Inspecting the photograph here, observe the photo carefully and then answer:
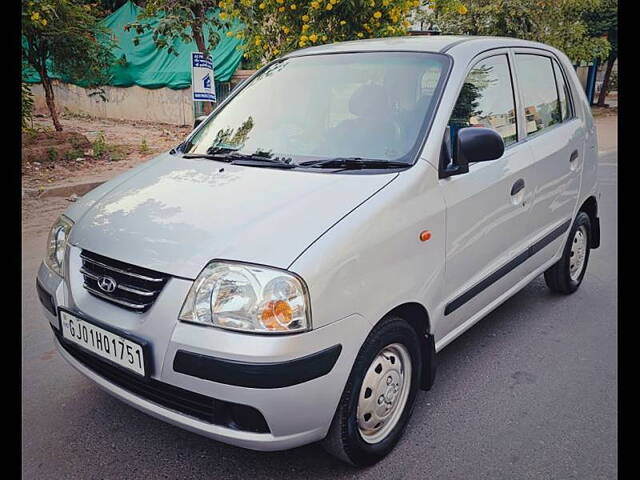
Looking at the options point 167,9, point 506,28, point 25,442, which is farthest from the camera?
point 506,28

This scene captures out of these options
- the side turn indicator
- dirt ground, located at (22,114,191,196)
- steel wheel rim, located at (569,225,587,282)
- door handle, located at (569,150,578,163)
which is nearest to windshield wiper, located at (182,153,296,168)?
the side turn indicator

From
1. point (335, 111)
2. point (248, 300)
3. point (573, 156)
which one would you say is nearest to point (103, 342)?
point (248, 300)

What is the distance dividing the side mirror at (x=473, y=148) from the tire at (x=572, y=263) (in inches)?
69.3

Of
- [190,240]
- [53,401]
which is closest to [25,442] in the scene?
[53,401]

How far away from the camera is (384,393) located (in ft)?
8.45

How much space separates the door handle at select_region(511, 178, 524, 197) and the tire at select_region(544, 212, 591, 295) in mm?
1096

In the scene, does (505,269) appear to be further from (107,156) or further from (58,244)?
(107,156)

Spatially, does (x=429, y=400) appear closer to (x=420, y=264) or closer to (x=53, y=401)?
(x=420, y=264)

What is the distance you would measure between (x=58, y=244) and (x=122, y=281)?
0.66 metres

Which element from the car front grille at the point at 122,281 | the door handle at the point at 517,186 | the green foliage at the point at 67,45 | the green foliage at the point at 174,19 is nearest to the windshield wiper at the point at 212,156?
the car front grille at the point at 122,281

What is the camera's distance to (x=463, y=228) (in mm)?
2889

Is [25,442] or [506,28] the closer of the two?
[25,442]

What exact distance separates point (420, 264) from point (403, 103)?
865 millimetres
